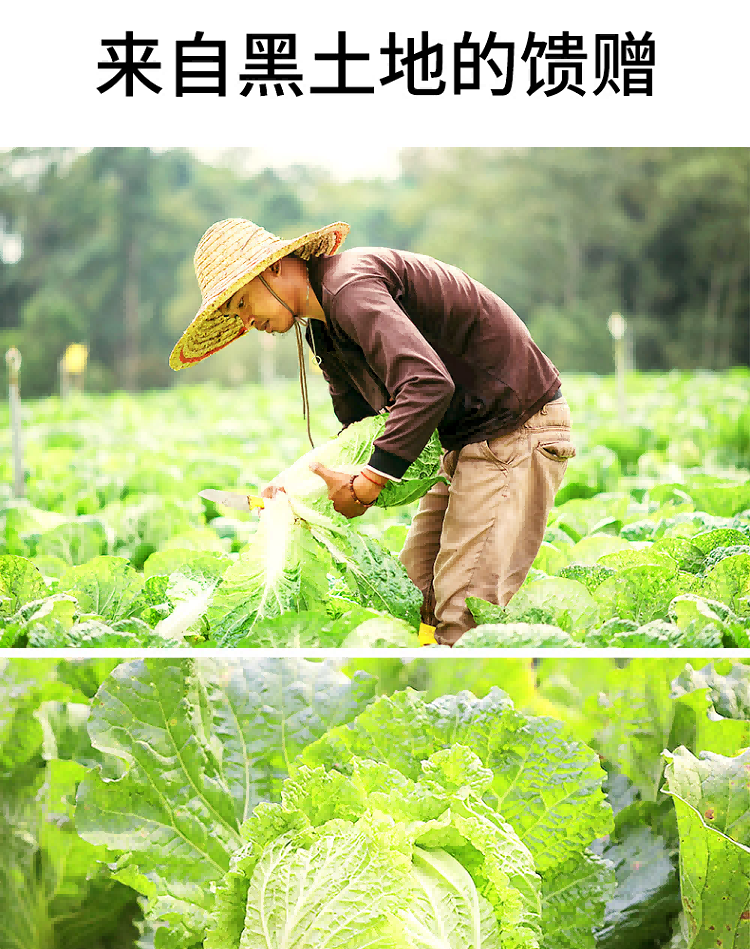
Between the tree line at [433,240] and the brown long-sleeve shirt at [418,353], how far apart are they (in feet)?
2.41

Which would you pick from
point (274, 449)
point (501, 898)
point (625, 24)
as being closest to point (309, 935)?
point (501, 898)

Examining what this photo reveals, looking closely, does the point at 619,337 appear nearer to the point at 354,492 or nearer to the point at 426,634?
the point at 426,634

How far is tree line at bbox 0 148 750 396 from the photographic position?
8.23 ft

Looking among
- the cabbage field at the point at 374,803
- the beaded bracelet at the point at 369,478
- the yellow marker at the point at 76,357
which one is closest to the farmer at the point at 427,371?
the beaded bracelet at the point at 369,478

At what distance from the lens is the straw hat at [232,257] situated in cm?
156

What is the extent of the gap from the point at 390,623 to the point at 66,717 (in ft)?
1.64

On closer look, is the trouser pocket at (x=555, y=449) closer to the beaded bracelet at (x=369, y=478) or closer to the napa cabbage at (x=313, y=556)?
the napa cabbage at (x=313, y=556)

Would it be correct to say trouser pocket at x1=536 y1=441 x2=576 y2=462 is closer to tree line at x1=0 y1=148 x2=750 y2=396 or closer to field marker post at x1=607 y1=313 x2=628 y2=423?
tree line at x1=0 y1=148 x2=750 y2=396

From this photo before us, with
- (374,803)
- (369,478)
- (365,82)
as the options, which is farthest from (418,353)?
(374,803)

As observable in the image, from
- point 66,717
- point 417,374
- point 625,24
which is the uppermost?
point 625,24

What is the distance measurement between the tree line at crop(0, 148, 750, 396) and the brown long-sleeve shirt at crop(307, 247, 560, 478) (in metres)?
0.73

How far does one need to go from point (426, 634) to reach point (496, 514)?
0.27m

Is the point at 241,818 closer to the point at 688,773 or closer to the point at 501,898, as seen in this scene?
the point at 501,898

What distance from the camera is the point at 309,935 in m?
1.06
